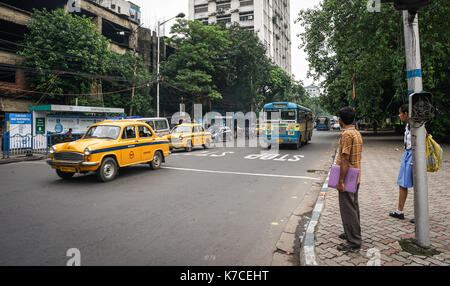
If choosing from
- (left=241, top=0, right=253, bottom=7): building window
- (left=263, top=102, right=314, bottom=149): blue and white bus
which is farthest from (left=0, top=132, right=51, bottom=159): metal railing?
(left=241, top=0, right=253, bottom=7): building window

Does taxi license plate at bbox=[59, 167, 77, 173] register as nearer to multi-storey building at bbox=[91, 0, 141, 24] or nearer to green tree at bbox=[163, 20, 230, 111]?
green tree at bbox=[163, 20, 230, 111]

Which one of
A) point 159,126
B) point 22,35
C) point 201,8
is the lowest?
point 159,126

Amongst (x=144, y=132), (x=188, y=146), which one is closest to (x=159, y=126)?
(x=188, y=146)

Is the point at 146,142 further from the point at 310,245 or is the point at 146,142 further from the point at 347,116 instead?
the point at 347,116

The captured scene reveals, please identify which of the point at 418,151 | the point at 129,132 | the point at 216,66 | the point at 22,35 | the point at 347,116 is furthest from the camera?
the point at 216,66

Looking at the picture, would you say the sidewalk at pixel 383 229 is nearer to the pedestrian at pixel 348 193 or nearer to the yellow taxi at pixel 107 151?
the pedestrian at pixel 348 193

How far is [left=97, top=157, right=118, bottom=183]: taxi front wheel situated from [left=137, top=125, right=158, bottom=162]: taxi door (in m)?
1.25

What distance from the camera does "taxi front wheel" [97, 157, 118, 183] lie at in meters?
8.45

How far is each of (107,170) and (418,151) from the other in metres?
7.88

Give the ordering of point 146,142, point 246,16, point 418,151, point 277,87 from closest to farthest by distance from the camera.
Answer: point 418,151 < point 146,142 < point 277,87 < point 246,16

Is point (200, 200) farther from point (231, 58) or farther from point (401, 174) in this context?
point (231, 58)

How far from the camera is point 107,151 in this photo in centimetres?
869

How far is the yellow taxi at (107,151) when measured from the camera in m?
8.26
